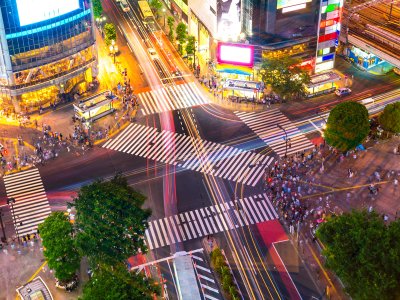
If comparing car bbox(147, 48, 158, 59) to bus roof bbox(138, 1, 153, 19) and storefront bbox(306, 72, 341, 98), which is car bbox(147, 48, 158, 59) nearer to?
bus roof bbox(138, 1, 153, 19)

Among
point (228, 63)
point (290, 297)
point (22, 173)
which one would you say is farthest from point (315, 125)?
point (22, 173)

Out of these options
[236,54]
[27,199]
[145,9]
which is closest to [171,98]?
[236,54]

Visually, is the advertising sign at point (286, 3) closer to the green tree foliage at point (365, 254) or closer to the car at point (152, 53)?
the car at point (152, 53)

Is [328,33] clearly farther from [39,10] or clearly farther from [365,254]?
[365,254]

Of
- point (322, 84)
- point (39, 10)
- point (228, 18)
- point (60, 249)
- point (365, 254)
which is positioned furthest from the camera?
point (228, 18)

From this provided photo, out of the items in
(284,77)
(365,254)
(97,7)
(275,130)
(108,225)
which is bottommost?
(275,130)

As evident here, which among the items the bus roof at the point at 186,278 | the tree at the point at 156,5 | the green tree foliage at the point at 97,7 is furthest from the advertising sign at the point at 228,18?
the bus roof at the point at 186,278

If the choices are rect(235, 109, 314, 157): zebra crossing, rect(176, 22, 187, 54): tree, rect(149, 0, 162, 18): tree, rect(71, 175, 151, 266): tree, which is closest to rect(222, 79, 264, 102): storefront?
rect(235, 109, 314, 157): zebra crossing

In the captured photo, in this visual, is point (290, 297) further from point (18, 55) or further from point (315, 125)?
point (18, 55)
